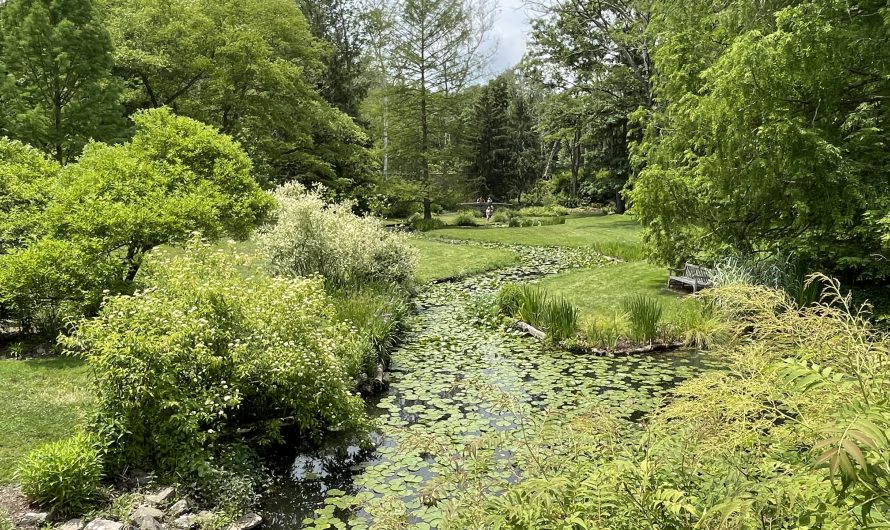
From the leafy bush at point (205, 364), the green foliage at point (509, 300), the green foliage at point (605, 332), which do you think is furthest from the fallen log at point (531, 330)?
the leafy bush at point (205, 364)

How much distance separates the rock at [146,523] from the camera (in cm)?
376

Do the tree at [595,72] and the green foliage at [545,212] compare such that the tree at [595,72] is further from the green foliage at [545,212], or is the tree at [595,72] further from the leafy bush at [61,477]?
the leafy bush at [61,477]

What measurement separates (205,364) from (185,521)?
1.27m

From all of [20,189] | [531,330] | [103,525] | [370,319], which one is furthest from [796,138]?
[20,189]

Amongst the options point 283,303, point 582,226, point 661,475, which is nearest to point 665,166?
point 283,303

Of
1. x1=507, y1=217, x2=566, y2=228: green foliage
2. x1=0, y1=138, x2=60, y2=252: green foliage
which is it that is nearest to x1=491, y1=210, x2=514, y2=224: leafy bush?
x1=507, y1=217, x2=566, y2=228: green foliage

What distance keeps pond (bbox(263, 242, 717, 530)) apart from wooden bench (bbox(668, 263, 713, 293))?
9.66 ft

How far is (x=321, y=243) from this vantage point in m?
9.82

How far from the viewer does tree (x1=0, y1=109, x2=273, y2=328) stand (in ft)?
21.7

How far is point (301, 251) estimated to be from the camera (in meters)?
9.78

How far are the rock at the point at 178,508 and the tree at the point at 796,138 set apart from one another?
8895mm

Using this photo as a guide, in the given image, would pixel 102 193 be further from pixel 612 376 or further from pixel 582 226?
pixel 582 226

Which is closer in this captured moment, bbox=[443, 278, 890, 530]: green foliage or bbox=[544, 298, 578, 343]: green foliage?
bbox=[443, 278, 890, 530]: green foliage

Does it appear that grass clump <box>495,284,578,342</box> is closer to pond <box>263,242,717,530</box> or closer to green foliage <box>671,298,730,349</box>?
pond <box>263,242,717,530</box>
